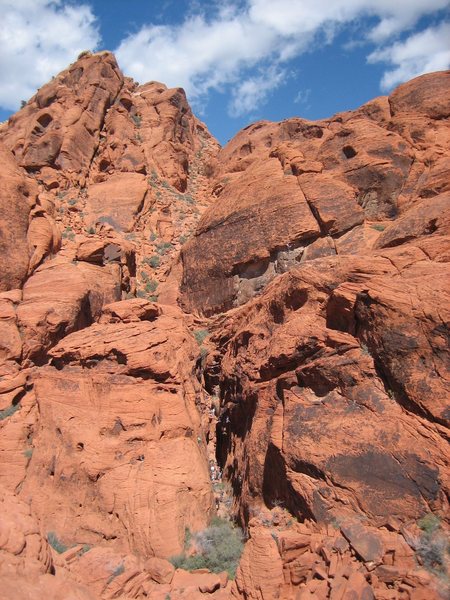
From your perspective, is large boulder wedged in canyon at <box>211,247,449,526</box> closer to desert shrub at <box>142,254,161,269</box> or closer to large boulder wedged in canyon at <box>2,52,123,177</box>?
desert shrub at <box>142,254,161,269</box>

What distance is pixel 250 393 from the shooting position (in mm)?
11234

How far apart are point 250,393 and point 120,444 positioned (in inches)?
135

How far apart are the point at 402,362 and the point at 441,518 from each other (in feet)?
8.85

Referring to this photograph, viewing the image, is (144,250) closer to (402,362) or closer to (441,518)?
(402,362)

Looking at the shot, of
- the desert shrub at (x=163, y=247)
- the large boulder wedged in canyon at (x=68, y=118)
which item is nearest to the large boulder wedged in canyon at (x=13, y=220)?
the desert shrub at (x=163, y=247)

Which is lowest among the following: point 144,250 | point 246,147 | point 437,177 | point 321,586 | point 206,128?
point 321,586

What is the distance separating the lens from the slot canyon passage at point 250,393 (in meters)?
7.21

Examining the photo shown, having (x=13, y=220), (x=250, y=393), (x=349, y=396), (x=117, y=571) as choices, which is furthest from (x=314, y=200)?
(x=117, y=571)

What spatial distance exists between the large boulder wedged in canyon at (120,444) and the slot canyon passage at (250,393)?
0.04 metres

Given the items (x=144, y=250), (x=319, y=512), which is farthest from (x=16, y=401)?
(x=144, y=250)

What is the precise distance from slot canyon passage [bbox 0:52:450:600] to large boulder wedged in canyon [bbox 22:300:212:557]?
43 millimetres

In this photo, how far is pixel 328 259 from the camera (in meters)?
12.0

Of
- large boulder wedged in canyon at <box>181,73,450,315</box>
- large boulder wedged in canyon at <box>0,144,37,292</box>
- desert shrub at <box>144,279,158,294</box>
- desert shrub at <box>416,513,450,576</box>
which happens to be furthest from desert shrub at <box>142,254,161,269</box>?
desert shrub at <box>416,513,450,576</box>

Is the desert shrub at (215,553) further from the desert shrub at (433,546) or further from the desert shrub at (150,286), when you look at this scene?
the desert shrub at (150,286)
